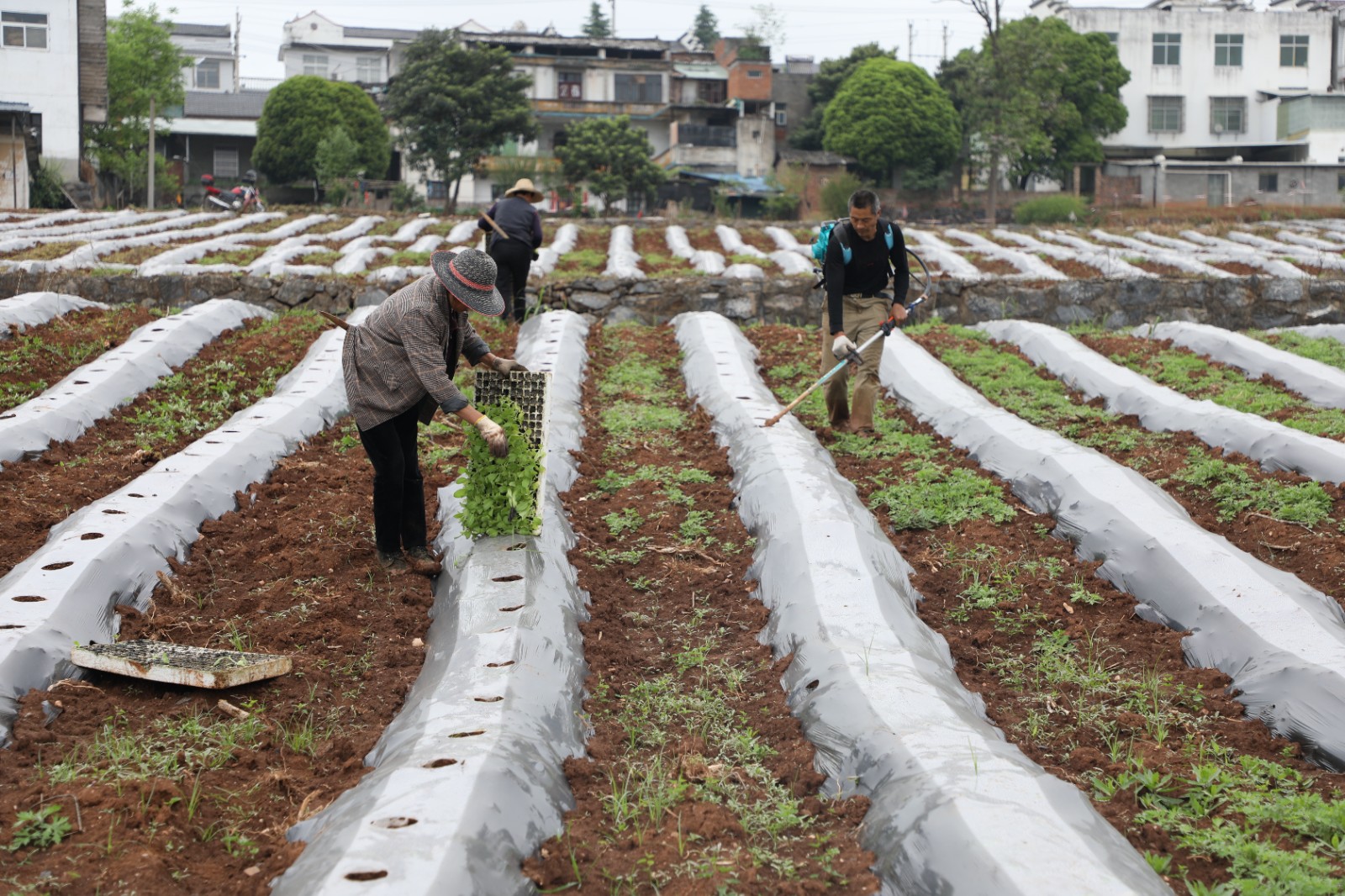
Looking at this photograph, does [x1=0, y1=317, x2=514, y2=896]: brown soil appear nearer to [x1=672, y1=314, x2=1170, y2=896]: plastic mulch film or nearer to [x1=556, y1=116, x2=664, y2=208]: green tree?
[x1=672, y1=314, x2=1170, y2=896]: plastic mulch film

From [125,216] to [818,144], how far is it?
25.5 meters

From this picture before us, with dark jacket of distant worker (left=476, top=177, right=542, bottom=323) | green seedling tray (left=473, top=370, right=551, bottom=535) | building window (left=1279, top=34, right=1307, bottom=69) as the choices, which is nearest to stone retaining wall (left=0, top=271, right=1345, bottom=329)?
dark jacket of distant worker (left=476, top=177, right=542, bottom=323)

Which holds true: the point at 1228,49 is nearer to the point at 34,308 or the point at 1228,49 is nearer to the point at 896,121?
the point at 896,121

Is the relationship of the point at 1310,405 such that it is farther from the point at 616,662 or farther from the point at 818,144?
the point at 818,144

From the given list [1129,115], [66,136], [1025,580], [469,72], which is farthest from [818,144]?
Result: [1025,580]

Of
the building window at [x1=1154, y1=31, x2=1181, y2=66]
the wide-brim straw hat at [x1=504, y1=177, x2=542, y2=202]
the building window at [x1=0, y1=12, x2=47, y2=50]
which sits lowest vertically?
the wide-brim straw hat at [x1=504, y1=177, x2=542, y2=202]

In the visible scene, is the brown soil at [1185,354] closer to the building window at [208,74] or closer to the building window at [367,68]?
the building window at [367,68]

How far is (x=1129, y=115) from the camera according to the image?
3875 centimetres

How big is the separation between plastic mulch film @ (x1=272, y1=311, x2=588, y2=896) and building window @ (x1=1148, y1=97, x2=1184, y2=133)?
3914 cm

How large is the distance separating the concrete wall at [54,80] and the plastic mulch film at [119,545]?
24.3m

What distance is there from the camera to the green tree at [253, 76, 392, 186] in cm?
2952

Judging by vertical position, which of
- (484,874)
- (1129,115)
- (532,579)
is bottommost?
(484,874)

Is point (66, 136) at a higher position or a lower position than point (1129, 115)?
lower

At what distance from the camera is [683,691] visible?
4.03 meters
